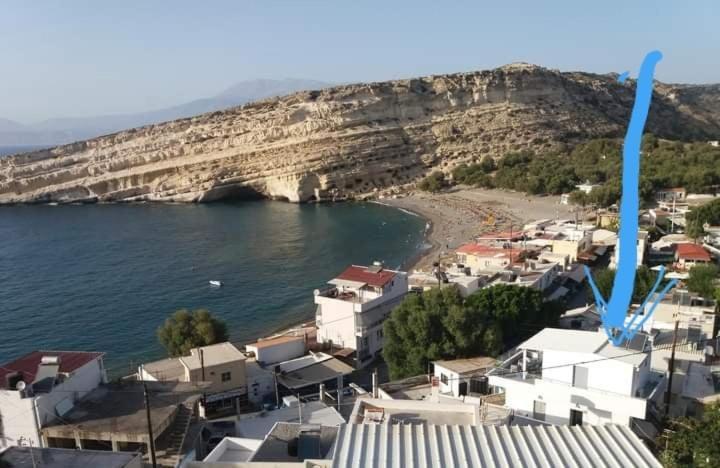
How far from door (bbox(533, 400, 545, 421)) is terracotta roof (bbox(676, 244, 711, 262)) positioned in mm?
20742

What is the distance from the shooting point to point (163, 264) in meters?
40.3

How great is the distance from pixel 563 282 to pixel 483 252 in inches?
220

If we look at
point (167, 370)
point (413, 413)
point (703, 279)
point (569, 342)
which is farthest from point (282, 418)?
point (703, 279)

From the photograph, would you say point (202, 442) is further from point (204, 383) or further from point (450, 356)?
point (450, 356)

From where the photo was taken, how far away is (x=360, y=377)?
63.9 feet

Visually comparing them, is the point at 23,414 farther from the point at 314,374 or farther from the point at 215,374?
the point at 314,374

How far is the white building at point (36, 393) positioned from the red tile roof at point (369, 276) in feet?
35.5

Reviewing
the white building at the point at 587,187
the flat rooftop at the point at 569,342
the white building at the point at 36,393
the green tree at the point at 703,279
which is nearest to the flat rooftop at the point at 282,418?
the white building at the point at 36,393

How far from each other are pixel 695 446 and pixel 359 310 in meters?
13.4

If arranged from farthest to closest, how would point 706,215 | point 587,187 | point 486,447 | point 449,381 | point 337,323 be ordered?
point 587,187
point 706,215
point 337,323
point 449,381
point 486,447

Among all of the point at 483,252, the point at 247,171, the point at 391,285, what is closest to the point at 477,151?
the point at 247,171

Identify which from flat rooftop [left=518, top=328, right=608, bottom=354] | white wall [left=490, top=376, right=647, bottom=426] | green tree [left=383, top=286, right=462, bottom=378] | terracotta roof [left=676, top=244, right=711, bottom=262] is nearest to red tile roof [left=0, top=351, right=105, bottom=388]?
green tree [left=383, top=286, right=462, bottom=378]

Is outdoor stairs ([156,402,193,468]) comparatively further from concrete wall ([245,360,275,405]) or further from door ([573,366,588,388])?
door ([573,366,588,388])

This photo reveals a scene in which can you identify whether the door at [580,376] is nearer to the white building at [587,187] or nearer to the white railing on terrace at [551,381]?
the white railing on terrace at [551,381]
